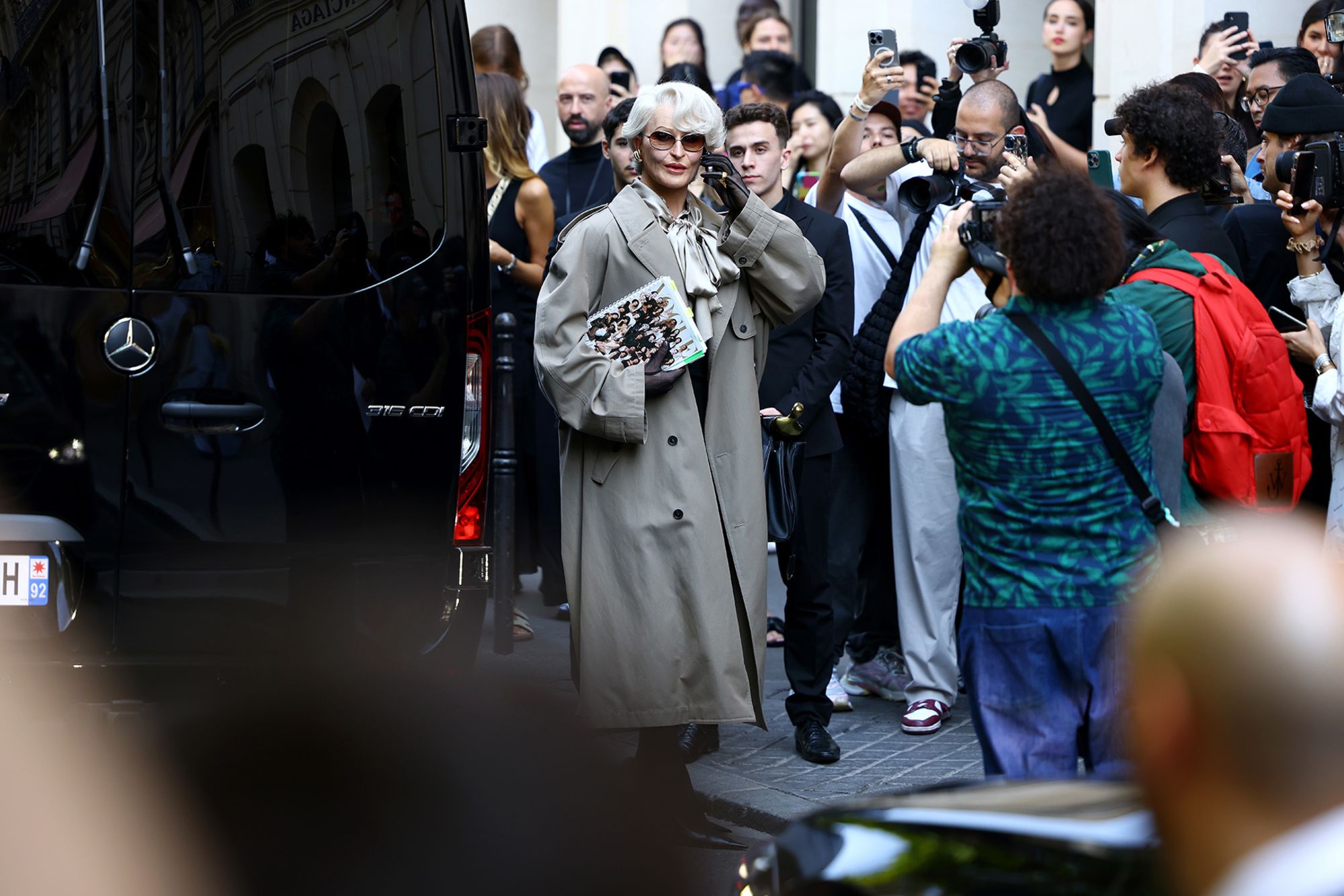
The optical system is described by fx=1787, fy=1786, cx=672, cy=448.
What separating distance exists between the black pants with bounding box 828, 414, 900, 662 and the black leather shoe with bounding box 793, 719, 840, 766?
0.33 metres

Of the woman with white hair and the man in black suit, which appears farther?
the man in black suit

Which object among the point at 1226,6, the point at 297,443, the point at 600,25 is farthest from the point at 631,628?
the point at 600,25

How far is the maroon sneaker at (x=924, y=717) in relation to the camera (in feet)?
20.3

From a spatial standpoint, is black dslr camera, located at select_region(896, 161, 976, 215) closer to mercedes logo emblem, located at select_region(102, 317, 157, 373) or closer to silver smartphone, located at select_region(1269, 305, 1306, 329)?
silver smartphone, located at select_region(1269, 305, 1306, 329)

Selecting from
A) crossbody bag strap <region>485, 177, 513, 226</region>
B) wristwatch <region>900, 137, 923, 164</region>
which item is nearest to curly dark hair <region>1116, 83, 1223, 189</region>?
wristwatch <region>900, 137, 923, 164</region>

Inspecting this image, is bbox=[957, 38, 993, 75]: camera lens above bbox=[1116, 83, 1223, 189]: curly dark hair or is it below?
above

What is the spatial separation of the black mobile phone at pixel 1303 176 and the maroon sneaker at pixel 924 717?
2.12 m

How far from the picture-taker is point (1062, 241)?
3596mm

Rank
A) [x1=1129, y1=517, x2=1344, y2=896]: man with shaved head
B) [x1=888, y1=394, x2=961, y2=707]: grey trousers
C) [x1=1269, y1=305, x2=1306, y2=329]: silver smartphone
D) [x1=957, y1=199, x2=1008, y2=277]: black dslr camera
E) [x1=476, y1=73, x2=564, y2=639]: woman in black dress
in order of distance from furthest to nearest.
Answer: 1. [x1=476, y1=73, x2=564, y2=639]: woman in black dress
2. [x1=888, y1=394, x2=961, y2=707]: grey trousers
3. [x1=1269, y1=305, x2=1306, y2=329]: silver smartphone
4. [x1=957, y1=199, x2=1008, y2=277]: black dslr camera
5. [x1=1129, y1=517, x2=1344, y2=896]: man with shaved head

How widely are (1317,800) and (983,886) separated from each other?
63 centimetres

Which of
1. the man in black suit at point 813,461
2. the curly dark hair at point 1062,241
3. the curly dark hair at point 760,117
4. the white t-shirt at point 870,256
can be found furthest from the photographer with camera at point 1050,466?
the white t-shirt at point 870,256

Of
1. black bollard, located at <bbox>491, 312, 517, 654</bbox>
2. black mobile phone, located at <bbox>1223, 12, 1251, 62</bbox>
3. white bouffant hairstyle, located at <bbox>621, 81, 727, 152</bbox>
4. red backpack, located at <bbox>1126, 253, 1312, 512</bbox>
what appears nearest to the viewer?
red backpack, located at <bbox>1126, 253, 1312, 512</bbox>

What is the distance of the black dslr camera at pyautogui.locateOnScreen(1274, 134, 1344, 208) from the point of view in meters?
5.27

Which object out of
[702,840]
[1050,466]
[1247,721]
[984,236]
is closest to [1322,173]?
[984,236]
